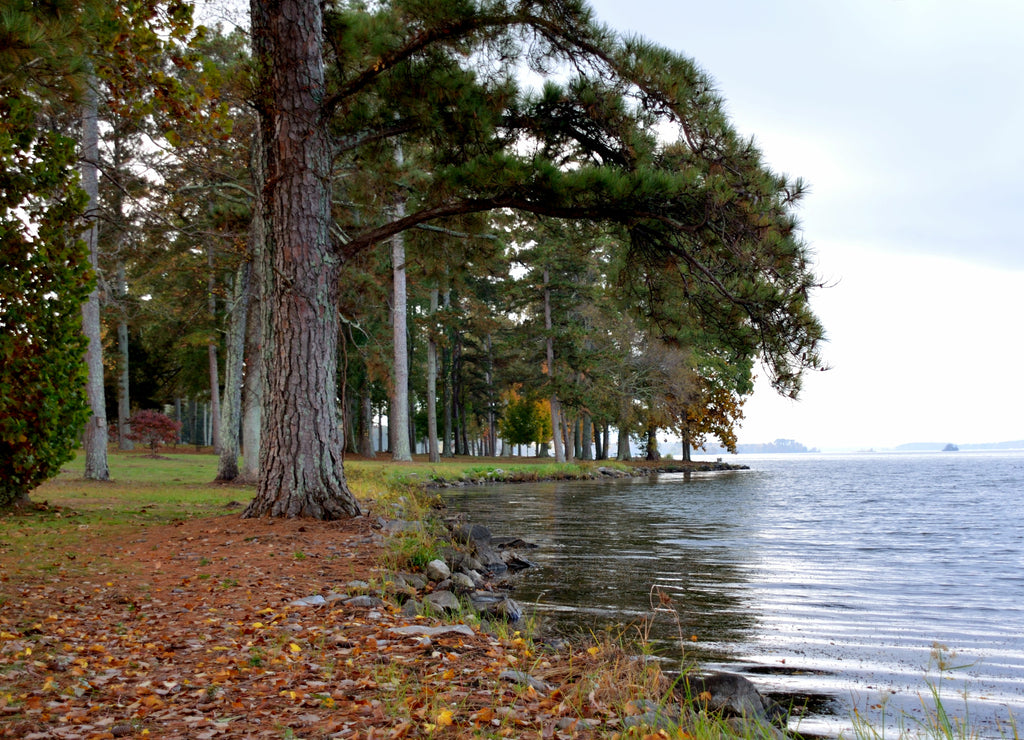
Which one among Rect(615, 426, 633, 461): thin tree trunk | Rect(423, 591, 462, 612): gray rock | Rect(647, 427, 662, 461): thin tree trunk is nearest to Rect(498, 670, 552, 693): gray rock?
Rect(423, 591, 462, 612): gray rock

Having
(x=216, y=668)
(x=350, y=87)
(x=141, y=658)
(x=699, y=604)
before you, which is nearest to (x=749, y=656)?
(x=699, y=604)

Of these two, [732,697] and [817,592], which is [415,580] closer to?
[732,697]

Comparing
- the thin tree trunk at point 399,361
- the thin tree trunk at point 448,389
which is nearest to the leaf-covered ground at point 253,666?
the thin tree trunk at point 399,361

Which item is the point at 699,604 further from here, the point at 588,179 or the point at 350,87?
the point at 350,87

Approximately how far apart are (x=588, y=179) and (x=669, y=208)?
3.04ft

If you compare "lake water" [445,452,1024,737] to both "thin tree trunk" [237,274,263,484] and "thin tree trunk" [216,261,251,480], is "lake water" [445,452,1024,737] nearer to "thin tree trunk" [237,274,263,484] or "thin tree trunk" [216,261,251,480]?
"thin tree trunk" [237,274,263,484]

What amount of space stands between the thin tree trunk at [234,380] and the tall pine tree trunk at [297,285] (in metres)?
6.81

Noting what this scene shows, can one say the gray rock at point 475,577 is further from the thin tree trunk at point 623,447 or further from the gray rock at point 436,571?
the thin tree trunk at point 623,447

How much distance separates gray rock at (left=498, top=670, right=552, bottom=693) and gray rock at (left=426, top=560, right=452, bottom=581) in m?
2.76

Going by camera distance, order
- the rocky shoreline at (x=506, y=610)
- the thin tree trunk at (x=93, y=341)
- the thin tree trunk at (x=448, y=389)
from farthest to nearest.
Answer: the thin tree trunk at (x=448, y=389) → the thin tree trunk at (x=93, y=341) → the rocky shoreline at (x=506, y=610)

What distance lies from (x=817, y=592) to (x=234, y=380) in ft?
40.6

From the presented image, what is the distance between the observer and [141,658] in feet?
12.3

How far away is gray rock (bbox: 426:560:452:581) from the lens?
20.8 feet

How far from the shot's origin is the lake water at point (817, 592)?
4.48 meters
